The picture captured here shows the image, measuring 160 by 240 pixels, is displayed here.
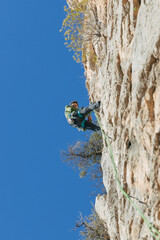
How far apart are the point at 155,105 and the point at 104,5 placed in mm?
5555

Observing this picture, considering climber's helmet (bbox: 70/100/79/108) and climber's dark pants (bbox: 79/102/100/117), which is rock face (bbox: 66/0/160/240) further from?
climber's helmet (bbox: 70/100/79/108)

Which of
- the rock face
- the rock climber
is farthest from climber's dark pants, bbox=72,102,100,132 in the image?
the rock face

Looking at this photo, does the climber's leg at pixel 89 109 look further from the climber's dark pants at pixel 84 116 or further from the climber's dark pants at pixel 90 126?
the climber's dark pants at pixel 90 126

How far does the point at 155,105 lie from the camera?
5.34m

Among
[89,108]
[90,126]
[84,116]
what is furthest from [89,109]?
[90,126]

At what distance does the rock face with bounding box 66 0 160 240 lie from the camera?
529 centimetres

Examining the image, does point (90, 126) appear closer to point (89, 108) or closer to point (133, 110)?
point (89, 108)

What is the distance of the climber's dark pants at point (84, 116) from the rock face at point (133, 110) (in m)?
0.78

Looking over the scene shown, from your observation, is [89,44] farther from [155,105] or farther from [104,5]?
[155,105]

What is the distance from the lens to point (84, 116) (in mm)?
10680

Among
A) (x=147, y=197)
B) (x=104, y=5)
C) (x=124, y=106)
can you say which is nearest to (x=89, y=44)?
(x=104, y=5)

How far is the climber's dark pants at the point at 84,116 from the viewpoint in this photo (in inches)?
392

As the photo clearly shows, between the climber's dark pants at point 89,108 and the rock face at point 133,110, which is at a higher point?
the climber's dark pants at point 89,108

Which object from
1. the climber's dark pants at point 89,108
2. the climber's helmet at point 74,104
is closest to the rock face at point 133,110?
the climber's dark pants at point 89,108
